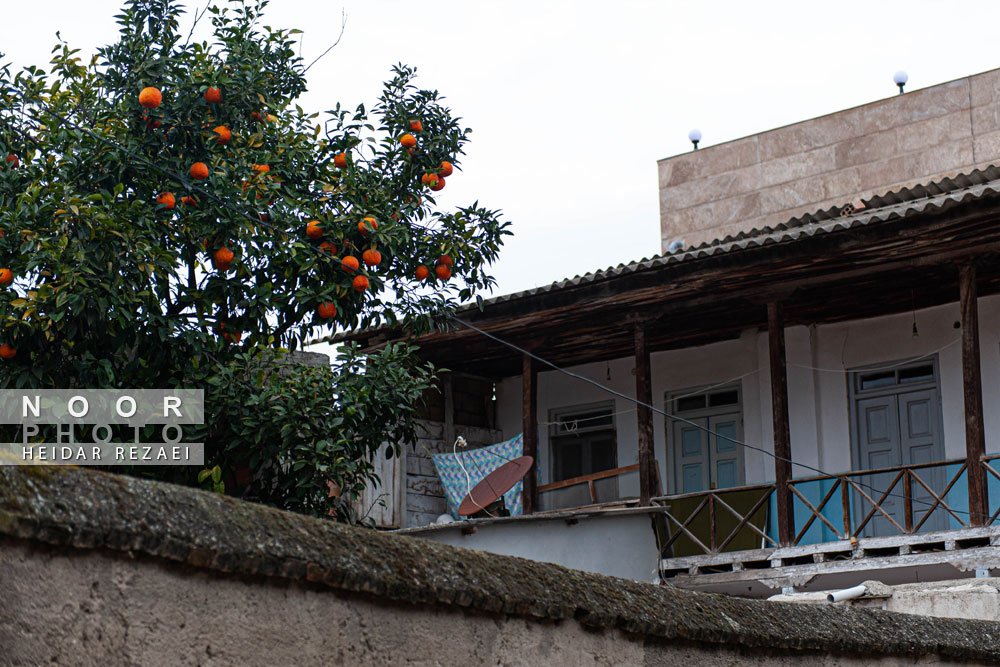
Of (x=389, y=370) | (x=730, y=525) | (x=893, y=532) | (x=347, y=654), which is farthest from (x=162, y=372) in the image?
(x=893, y=532)

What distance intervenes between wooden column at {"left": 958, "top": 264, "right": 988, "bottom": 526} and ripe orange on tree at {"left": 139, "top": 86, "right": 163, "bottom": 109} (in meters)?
6.40

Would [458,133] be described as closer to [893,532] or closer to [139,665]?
[893,532]

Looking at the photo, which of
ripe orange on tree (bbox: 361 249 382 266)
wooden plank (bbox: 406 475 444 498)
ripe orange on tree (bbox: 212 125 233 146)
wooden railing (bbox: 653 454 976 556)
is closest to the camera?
ripe orange on tree (bbox: 212 125 233 146)

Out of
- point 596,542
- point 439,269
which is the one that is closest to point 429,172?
point 439,269

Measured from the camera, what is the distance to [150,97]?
7.64 m

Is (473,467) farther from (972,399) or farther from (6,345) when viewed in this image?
(6,345)

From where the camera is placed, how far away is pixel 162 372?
7.44 m

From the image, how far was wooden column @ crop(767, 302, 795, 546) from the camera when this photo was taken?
11.0m

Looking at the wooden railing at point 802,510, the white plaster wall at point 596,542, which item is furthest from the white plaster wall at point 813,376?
the white plaster wall at point 596,542

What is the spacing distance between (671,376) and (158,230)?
7.82 meters

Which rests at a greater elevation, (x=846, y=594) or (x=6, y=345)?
(x=6, y=345)

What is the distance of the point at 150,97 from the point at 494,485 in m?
6.06

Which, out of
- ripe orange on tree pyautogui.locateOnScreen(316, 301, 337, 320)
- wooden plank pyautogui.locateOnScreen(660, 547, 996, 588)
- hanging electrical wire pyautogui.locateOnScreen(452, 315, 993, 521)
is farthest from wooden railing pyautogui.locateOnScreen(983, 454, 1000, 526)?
ripe orange on tree pyautogui.locateOnScreen(316, 301, 337, 320)

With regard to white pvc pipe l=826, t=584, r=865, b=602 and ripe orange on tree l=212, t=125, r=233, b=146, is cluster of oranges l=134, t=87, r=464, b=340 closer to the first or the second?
ripe orange on tree l=212, t=125, r=233, b=146
